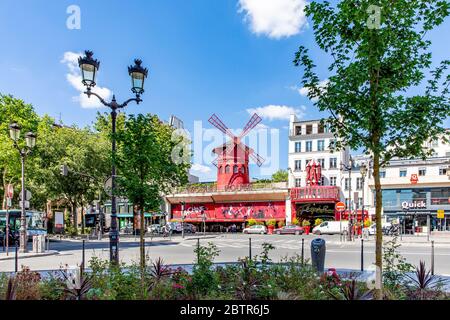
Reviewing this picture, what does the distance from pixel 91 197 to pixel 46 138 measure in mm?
7536

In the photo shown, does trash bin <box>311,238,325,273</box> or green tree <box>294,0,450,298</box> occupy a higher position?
green tree <box>294,0,450,298</box>

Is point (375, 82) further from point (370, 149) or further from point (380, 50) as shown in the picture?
point (370, 149)

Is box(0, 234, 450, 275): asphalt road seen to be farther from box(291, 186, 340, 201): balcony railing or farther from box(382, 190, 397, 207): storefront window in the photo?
box(291, 186, 340, 201): balcony railing

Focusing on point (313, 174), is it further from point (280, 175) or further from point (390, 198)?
point (280, 175)

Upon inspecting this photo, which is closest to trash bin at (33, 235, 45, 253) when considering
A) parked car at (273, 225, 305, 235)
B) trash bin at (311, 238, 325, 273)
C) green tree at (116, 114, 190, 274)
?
green tree at (116, 114, 190, 274)

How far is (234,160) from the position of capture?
61.1 meters

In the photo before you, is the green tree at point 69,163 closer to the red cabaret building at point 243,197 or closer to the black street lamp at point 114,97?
the red cabaret building at point 243,197

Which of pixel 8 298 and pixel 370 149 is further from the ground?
pixel 370 149

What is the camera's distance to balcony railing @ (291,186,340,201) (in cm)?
5131

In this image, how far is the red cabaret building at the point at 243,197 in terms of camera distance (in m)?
52.9

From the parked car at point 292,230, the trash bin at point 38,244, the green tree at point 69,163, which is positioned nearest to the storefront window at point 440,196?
the parked car at point 292,230

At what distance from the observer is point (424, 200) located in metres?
47.0

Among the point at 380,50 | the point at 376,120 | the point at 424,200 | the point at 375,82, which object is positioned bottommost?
the point at 424,200
